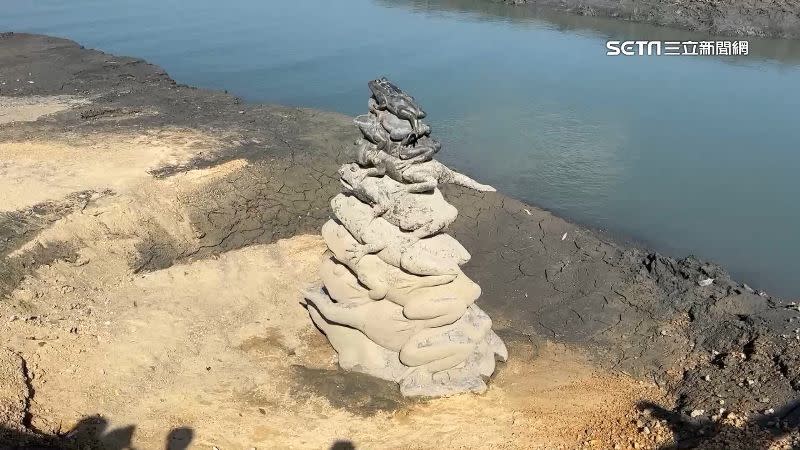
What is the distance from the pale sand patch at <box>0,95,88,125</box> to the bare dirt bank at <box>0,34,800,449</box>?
1.22 feet

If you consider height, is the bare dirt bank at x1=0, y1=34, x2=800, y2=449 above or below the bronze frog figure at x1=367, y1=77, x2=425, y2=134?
below

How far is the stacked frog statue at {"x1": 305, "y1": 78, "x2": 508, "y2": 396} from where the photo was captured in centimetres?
726

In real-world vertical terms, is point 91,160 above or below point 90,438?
above

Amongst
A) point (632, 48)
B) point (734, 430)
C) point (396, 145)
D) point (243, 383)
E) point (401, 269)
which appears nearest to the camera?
point (734, 430)

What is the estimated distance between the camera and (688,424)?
Result: 695 centimetres

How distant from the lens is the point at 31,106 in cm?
1517

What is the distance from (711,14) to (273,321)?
950 inches

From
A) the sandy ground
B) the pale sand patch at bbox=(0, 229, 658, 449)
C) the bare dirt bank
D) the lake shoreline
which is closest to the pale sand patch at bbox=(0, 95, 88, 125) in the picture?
the bare dirt bank

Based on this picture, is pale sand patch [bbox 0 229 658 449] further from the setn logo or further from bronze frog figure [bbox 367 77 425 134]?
the setn logo

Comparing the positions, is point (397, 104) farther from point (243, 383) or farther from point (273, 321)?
point (273, 321)

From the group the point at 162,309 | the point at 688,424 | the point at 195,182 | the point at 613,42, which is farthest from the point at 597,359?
the point at 613,42

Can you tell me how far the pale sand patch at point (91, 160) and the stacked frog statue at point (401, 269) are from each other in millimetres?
4981

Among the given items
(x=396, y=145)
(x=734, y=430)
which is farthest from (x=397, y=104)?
(x=734, y=430)

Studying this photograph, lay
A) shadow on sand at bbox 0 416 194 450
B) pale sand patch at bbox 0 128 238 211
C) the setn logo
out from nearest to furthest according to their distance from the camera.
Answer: shadow on sand at bbox 0 416 194 450
pale sand patch at bbox 0 128 238 211
the setn logo
